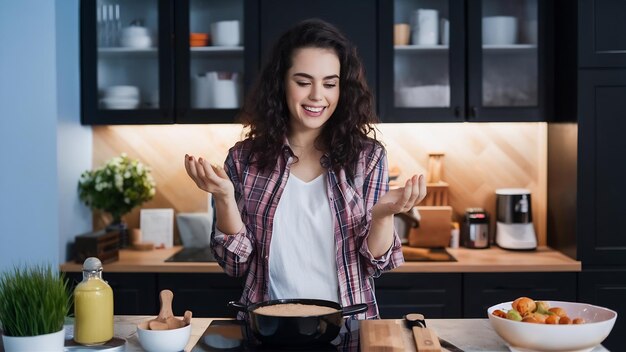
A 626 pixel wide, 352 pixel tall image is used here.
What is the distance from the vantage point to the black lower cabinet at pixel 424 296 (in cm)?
328

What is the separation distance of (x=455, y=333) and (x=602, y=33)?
2038mm

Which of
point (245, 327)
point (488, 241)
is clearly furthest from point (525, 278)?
point (245, 327)

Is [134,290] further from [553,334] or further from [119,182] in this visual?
[553,334]

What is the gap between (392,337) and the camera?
5.18 ft

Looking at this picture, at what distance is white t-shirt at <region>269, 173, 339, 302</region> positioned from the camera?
2104mm

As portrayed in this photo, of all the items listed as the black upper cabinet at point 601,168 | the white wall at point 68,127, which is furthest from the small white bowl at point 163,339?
the black upper cabinet at point 601,168

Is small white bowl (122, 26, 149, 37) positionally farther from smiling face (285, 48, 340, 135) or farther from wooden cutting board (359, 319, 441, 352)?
wooden cutting board (359, 319, 441, 352)

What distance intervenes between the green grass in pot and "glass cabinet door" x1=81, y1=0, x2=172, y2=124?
6.93 feet

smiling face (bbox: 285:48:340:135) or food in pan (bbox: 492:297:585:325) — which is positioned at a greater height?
smiling face (bbox: 285:48:340:135)

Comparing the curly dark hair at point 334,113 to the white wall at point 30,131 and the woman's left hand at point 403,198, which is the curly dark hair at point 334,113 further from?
the white wall at point 30,131

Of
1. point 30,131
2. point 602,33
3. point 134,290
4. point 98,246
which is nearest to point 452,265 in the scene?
point 602,33

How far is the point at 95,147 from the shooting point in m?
3.85

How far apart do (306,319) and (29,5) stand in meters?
2.34

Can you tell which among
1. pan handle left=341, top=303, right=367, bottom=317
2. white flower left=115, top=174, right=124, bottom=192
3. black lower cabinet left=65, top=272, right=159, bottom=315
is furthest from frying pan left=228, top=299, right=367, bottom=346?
white flower left=115, top=174, right=124, bottom=192
